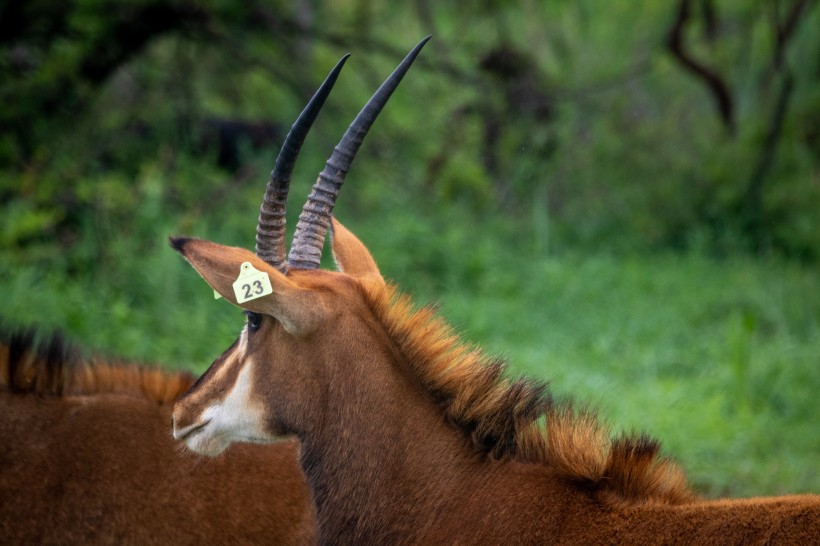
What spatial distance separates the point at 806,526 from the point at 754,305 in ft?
23.9

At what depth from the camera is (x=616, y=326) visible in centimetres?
895

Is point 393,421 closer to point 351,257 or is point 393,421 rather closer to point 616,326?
point 351,257

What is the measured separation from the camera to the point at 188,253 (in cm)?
302

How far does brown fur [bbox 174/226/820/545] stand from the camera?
3031mm

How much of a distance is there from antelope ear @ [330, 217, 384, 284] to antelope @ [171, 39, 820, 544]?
0.89 feet

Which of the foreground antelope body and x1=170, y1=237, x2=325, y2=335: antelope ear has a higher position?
x1=170, y1=237, x2=325, y2=335: antelope ear

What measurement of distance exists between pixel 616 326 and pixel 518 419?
5.94 metres

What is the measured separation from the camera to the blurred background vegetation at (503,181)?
750 centimetres

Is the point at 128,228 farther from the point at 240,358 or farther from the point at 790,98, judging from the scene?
the point at 790,98

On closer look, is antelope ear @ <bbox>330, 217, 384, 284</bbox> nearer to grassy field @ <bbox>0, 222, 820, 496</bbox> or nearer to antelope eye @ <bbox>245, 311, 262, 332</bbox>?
antelope eye @ <bbox>245, 311, 262, 332</bbox>

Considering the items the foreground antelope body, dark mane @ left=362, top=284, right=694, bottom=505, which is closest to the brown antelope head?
dark mane @ left=362, top=284, right=694, bottom=505

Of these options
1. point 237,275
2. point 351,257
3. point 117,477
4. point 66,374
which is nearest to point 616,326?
point 351,257

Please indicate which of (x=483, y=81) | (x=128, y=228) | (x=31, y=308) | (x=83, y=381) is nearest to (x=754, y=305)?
(x=483, y=81)

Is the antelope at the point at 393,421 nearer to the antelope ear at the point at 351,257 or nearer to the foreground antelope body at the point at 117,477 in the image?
the antelope ear at the point at 351,257
